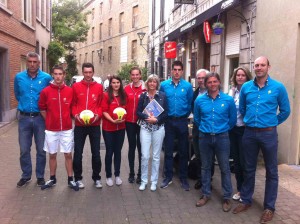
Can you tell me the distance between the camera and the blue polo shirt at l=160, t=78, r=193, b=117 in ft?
17.7

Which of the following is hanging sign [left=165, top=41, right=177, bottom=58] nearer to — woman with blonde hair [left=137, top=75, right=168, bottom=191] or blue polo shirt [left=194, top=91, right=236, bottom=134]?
woman with blonde hair [left=137, top=75, right=168, bottom=191]

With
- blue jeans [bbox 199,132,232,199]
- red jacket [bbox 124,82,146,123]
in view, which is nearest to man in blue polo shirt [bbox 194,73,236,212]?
blue jeans [bbox 199,132,232,199]

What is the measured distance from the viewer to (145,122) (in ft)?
17.5

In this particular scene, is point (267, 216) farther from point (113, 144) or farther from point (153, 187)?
point (113, 144)

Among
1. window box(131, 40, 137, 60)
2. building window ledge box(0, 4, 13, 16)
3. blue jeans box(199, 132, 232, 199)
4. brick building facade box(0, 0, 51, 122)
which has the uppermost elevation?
window box(131, 40, 137, 60)

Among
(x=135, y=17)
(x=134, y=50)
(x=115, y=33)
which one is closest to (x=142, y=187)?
(x=134, y=50)

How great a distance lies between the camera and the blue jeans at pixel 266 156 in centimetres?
434

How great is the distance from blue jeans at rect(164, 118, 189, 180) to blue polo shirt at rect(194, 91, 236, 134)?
2.41 feet

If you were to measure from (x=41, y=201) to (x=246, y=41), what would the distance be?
6026 millimetres

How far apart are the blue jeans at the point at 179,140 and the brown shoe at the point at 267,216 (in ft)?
5.02

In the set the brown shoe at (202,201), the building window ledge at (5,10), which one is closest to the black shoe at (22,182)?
the brown shoe at (202,201)

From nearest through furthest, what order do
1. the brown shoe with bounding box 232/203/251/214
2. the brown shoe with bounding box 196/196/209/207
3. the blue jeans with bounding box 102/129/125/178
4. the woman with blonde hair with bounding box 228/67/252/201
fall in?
1. the brown shoe with bounding box 232/203/251/214
2. the brown shoe with bounding box 196/196/209/207
3. the woman with blonde hair with bounding box 228/67/252/201
4. the blue jeans with bounding box 102/129/125/178

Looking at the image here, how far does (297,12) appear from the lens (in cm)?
625

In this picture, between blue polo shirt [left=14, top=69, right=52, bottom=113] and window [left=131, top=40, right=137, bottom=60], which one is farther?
window [left=131, top=40, right=137, bottom=60]
